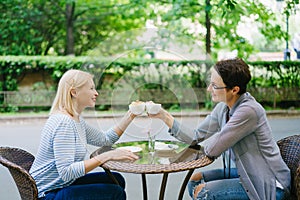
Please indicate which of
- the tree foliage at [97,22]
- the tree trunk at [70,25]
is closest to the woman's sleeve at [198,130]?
the tree foliage at [97,22]

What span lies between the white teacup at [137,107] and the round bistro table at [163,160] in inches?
7.5

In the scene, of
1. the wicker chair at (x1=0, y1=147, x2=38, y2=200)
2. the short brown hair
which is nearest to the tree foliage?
the short brown hair

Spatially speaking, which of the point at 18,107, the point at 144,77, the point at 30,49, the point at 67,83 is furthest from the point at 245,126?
the point at 30,49

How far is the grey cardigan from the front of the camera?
1.77m

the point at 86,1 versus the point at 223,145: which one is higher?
the point at 86,1

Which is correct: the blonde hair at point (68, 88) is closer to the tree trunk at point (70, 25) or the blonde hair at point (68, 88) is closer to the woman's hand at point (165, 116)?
the woman's hand at point (165, 116)

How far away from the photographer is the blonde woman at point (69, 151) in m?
1.68

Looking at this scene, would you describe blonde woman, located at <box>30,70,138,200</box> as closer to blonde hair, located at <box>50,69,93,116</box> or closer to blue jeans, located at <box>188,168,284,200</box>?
blonde hair, located at <box>50,69,93,116</box>

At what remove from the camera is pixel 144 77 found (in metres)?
1.83

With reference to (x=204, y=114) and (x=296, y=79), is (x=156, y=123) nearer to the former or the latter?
(x=204, y=114)

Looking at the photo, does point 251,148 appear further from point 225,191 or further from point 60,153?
point 60,153

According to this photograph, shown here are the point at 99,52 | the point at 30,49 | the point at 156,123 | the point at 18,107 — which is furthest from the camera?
the point at 30,49

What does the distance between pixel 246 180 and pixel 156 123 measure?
42 cm

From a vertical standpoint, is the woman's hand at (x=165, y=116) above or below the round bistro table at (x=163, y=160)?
above
